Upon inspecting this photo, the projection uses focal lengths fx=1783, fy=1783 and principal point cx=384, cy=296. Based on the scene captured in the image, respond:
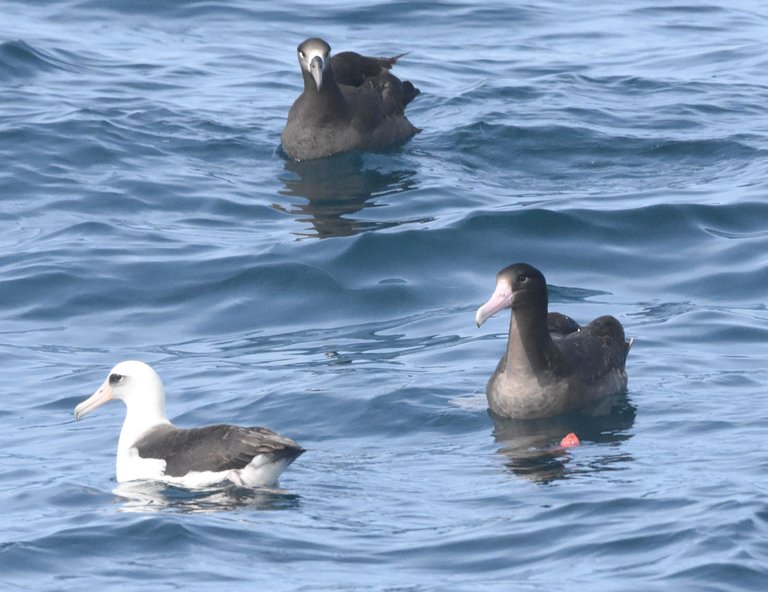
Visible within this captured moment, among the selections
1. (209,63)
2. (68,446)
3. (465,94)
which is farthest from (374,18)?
(68,446)

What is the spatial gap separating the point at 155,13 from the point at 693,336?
14793 mm

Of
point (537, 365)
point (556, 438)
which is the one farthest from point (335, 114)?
point (556, 438)

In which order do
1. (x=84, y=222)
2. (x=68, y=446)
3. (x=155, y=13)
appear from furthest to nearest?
(x=155, y=13) → (x=84, y=222) → (x=68, y=446)

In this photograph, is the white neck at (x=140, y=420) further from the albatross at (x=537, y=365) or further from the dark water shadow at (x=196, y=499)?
the albatross at (x=537, y=365)

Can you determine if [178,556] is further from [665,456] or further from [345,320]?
[345,320]

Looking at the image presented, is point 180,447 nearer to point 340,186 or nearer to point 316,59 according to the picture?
point 340,186

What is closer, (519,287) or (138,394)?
(138,394)

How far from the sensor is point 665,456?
38.7 ft

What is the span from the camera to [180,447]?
38.1 ft

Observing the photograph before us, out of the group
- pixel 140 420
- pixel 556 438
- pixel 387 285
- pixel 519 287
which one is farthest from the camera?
pixel 387 285

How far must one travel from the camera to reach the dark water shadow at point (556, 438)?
38.4 feet

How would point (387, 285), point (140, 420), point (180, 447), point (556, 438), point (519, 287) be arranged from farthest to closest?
1. point (387, 285)
2. point (519, 287)
3. point (556, 438)
4. point (140, 420)
5. point (180, 447)

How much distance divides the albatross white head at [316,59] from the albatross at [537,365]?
21.9 feet

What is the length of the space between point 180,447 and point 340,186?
8.30 metres
